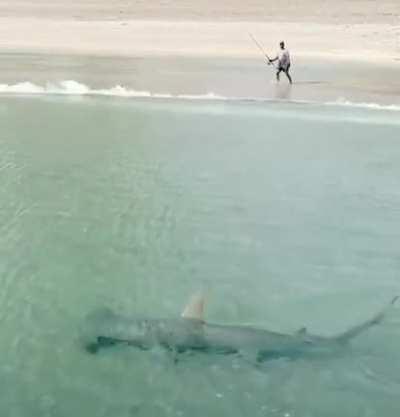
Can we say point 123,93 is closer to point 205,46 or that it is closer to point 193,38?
point 205,46

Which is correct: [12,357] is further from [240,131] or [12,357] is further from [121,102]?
[121,102]

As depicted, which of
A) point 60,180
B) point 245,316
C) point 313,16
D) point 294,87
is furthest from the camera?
point 313,16

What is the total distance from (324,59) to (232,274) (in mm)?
28826

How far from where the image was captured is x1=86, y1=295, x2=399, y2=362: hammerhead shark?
6.43 metres

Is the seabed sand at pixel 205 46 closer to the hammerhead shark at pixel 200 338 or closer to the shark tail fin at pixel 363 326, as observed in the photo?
the shark tail fin at pixel 363 326

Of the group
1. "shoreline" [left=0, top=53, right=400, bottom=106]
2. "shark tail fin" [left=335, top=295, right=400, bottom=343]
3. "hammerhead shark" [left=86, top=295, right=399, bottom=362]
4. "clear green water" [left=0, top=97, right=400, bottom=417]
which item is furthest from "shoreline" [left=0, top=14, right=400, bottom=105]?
"hammerhead shark" [left=86, top=295, right=399, bottom=362]

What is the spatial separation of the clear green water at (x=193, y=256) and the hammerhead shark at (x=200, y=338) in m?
0.10

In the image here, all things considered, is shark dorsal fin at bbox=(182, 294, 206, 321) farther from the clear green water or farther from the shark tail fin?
the shark tail fin

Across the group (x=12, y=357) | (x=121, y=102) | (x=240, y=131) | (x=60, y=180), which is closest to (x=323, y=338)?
(x=12, y=357)

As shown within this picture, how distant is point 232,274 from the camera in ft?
28.9

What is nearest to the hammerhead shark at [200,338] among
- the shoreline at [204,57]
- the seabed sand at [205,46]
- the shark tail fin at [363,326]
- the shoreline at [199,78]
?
the shark tail fin at [363,326]

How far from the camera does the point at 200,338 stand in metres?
6.41

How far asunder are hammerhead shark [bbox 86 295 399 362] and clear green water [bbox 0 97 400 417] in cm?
10

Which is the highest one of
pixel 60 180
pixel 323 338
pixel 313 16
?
pixel 323 338
